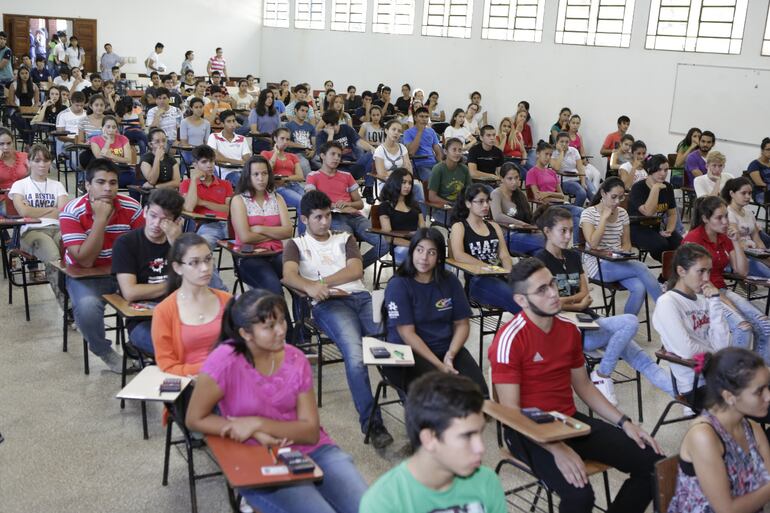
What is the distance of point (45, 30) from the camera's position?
1806 centimetres

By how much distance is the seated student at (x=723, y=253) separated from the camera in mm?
4605

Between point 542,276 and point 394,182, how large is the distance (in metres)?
2.78

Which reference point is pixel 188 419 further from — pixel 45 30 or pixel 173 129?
pixel 45 30

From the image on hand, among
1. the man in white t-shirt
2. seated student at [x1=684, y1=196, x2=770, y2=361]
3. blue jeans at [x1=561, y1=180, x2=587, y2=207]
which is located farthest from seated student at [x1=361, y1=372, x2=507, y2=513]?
the man in white t-shirt

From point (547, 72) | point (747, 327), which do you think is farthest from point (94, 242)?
point (547, 72)

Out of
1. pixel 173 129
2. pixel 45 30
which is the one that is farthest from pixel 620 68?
pixel 45 30

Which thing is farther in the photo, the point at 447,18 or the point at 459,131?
the point at 447,18

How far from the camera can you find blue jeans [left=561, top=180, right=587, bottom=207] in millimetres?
A: 9008

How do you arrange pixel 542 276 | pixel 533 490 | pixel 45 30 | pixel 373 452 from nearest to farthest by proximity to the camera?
pixel 542 276 < pixel 533 490 < pixel 373 452 < pixel 45 30

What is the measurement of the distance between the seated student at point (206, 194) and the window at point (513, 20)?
8.28 meters

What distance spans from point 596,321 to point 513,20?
1004 centimetres

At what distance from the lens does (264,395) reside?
2.72 m

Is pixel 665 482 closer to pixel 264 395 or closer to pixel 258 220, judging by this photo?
pixel 264 395

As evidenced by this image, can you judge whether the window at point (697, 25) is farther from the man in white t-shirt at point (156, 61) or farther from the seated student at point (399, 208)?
the man in white t-shirt at point (156, 61)
